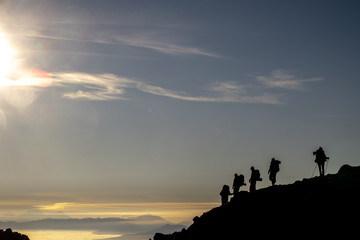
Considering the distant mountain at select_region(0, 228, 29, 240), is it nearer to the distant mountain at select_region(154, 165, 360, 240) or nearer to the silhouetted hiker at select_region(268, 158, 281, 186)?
the distant mountain at select_region(154, 165, 360, 240)

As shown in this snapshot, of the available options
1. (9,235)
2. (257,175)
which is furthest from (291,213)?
(9,235)

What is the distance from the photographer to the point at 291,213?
3438cm

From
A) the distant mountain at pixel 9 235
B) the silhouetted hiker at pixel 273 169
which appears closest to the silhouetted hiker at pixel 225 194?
the silhouetted hiker at pixel 273 169

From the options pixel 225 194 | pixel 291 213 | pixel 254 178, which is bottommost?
pixel 291 213

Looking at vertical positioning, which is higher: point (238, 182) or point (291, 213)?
point (238, 182)

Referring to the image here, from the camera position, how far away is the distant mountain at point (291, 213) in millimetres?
31531

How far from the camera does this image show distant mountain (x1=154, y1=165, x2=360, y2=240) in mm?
31531

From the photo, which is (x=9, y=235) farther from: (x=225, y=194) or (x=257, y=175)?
(x=257, y=175)

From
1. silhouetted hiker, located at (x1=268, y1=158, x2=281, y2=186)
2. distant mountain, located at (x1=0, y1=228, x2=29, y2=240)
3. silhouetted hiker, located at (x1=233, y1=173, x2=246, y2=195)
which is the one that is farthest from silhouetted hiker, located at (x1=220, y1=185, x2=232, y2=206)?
distant mountain, located at (x1=0, y1=228, x2=29, y2=240)

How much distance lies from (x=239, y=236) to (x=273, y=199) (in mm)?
4974

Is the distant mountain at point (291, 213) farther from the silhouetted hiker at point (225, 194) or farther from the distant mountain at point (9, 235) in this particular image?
the distant mountain at point (9, 235)

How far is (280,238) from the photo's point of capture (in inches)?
1247

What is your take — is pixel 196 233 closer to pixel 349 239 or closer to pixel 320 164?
pixel 320 164

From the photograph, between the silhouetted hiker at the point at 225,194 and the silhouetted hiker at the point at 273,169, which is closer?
the silhouetted hiker at the point at 273,169
